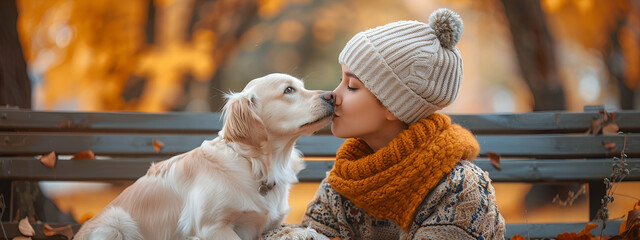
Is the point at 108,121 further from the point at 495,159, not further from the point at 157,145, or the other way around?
the point at 495,159

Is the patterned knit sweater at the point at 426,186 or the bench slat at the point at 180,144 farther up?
the patterned knit sweater at the point at 426,186

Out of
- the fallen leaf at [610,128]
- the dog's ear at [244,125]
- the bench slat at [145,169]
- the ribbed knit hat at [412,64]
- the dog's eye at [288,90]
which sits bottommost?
the bench slat at [145,169]

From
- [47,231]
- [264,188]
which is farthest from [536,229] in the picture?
[47,231]

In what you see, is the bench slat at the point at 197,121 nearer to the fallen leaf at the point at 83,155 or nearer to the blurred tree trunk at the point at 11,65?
the fallen leaf at the point at 83,155

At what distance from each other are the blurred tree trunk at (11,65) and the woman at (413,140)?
264 cm

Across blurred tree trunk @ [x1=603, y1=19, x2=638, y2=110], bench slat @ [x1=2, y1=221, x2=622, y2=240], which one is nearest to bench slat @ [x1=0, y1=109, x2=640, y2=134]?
bench slat @ [x1=2, y1=221, x2=622, y2=240]

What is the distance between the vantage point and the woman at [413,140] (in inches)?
72.6

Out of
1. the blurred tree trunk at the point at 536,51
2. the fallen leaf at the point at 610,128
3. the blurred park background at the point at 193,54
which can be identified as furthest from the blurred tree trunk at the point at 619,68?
the fallen leaf at the point at 610,128

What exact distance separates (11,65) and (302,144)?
2.33 meters

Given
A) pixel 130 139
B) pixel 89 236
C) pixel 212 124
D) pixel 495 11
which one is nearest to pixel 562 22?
pixel 495 11

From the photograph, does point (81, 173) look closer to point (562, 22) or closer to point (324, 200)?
point (324, 200)

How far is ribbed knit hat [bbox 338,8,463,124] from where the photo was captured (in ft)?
6.13

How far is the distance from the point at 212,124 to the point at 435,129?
1.61m

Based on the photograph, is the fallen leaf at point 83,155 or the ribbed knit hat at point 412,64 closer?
the ribbed knit hat at point 412,64
